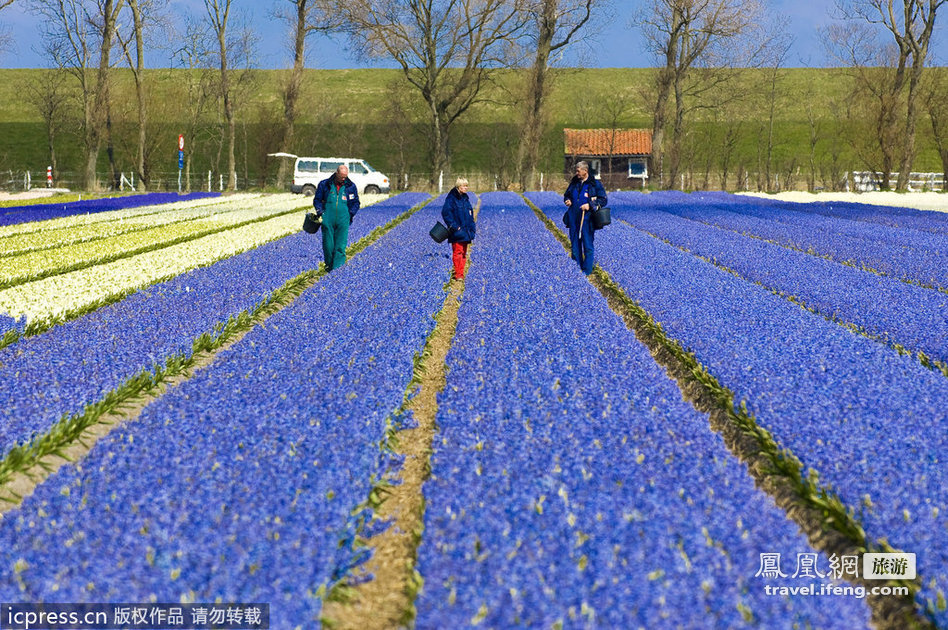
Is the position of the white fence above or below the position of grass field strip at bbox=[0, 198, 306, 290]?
above

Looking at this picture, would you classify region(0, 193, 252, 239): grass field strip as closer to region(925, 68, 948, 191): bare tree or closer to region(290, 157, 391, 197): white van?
region(290, 157, 391, 197): white van

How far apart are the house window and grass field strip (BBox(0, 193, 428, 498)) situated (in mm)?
73655

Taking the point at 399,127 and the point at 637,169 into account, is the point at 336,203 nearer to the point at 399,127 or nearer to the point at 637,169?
the point at 399,127

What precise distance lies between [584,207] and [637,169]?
73.0m

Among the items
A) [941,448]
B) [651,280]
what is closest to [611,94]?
[651,280]

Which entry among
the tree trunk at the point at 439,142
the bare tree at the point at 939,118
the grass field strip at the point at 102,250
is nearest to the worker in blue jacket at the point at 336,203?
the grass field strip at the point at 102,250

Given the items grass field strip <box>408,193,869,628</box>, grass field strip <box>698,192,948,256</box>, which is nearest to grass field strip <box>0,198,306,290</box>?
grass field strip <box>408,193,869,628</box>

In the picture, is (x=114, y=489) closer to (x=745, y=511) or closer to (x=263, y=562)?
(x=263, y=562)

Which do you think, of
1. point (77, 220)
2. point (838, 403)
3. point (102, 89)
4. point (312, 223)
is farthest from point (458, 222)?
point (102, 89)

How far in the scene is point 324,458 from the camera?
195 inches

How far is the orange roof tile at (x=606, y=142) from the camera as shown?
84250 mm

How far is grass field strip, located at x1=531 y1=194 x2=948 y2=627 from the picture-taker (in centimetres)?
413

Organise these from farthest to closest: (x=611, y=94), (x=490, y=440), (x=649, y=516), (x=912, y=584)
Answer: (x=611, y=94)
(x=490, y=440)
(x=649, y=516)
(x=912, y=584)

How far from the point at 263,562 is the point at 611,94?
407 ft
